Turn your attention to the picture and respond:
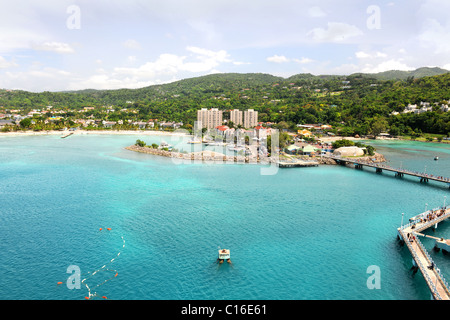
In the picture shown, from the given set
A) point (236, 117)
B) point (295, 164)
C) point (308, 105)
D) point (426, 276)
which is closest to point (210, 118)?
point (236, 117)

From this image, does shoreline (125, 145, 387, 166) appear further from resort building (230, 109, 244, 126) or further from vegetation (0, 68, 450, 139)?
resort building (230, 109, 244, 126)

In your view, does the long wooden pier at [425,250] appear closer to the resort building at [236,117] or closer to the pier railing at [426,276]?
the pier railing at [426,276]

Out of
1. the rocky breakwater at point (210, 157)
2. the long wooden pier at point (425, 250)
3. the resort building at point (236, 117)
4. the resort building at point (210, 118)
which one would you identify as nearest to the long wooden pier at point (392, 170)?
the long wooden pier at point (425, 250)

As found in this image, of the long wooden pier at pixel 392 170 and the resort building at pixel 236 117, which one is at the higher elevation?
the resort building at pixel 236 117

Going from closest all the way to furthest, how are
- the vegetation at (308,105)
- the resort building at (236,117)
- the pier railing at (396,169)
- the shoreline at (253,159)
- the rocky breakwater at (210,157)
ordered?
the pier railing at (396,169), the shoreline at (253,159), the rocky breakwater at (210,157), the vegetation at (308,105), the resort building at (236,117)
